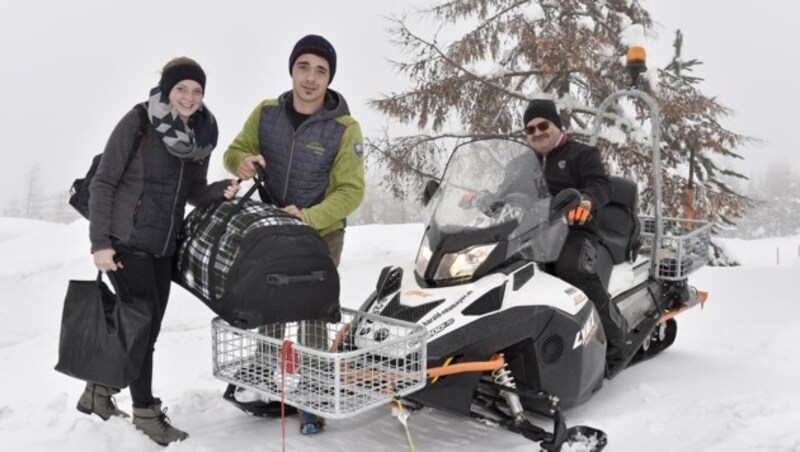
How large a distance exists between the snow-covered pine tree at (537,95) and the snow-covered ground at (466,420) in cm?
376

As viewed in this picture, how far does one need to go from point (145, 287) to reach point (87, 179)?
0.58m

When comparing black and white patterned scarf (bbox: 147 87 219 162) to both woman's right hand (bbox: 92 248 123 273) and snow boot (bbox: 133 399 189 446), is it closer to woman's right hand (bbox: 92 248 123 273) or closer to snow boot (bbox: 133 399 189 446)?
woman's right hand (bbox: 92 248 123 273)

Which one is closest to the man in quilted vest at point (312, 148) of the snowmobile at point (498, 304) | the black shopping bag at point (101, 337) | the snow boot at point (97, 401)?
the snowmobile at point (498, 304)

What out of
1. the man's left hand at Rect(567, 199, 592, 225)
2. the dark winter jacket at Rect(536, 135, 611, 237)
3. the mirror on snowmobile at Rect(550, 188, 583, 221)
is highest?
the dark winter jacket at Rect(536, 135, 611, 237)

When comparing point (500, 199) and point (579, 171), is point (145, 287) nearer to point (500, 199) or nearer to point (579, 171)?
point (500, 199)

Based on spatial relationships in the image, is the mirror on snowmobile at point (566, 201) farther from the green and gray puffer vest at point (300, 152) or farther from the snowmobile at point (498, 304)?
the green and gray puffer vest at point (300, 152)

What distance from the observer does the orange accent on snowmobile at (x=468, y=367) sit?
2.85 metres

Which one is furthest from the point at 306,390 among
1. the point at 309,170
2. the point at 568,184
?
the point at 568,184

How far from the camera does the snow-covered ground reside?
10.7 feet

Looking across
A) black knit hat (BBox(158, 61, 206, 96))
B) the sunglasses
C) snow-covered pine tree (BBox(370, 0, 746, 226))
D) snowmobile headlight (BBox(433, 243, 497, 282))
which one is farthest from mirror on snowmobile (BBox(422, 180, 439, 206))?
snow-covered pine tree (BBox(370, 0, 746, 226))

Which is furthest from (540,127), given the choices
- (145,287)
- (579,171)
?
(145,287)

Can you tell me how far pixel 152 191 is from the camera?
315 cm

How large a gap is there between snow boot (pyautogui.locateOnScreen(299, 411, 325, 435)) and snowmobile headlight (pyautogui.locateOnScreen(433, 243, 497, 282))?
993 millimetres

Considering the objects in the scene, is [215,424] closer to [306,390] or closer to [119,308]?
[119,308]
